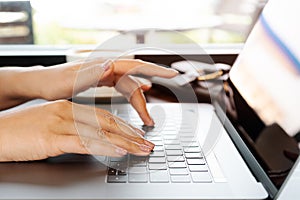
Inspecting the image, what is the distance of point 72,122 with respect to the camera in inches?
24.4

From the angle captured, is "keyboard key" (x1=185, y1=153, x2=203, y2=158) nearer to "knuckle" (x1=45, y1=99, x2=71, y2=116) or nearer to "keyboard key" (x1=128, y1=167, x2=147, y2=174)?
"keyboard key" (x1=128, y1=167, x2=147, y2=174)

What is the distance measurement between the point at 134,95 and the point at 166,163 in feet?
0.77

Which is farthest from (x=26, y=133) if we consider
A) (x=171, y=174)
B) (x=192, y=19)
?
(x=192, y=19)

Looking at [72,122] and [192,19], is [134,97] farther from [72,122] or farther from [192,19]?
[192,19]

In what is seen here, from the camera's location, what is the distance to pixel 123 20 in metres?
1.18

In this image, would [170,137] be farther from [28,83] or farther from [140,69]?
[28,83]

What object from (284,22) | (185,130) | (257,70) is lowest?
(185,130)

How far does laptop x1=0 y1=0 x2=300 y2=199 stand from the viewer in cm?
55

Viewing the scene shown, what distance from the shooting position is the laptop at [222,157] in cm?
55

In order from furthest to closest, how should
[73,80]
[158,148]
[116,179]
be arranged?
[73,80], [158,148], [116,179]

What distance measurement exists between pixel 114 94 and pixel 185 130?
20 centimetres

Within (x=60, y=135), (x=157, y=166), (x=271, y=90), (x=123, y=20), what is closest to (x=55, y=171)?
(x=60, y=135)

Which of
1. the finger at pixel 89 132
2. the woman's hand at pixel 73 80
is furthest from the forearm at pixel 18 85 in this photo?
the finger at pixel 89 132

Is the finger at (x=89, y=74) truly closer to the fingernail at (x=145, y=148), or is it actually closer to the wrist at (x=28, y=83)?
the wrist at (x=28, y=83)
